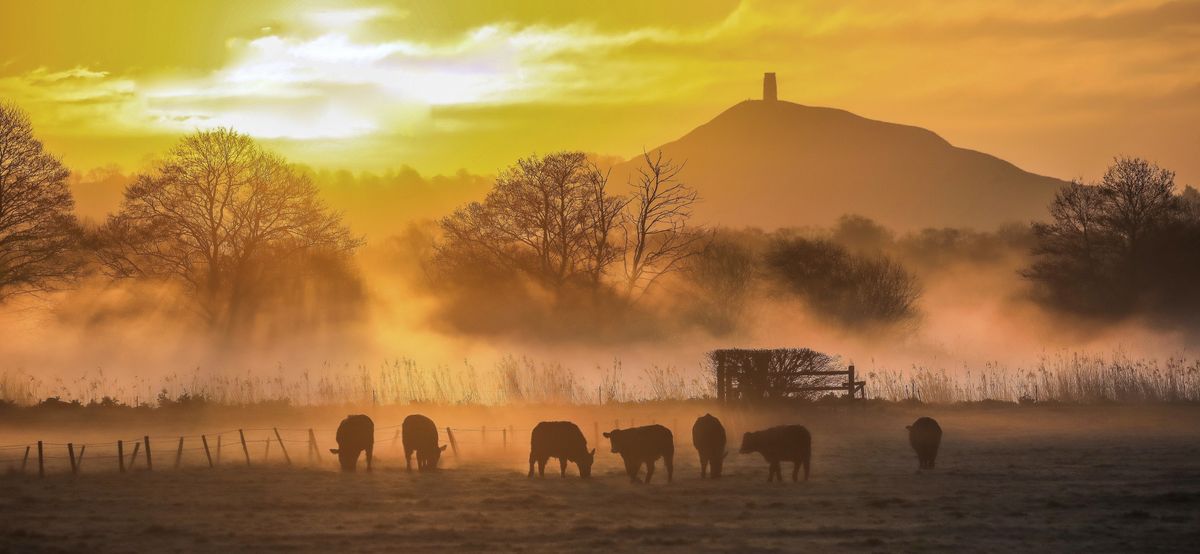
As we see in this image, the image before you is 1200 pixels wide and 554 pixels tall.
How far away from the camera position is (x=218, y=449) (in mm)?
39531

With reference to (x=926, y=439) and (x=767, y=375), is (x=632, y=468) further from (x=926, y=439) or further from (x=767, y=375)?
(x=767, y=375)

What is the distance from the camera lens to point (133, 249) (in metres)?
70.6

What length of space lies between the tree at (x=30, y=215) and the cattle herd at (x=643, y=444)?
2779cm

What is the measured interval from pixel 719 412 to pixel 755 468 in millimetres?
13815

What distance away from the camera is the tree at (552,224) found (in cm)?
7400

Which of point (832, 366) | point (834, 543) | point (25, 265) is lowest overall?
point (834, 543)

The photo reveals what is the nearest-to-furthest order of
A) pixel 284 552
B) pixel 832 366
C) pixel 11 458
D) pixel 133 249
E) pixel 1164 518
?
pixel 284 552, pixel 1164 518, pixel 11 458, pixel 832 366, pixel 133 249

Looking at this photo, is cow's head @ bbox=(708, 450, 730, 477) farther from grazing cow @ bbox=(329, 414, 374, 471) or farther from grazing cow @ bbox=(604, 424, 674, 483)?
grazing cow @ bbox=(329, 414, 374, 471)

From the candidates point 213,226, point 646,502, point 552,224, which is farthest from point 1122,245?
point 646,502

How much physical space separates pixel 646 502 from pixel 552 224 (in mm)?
43896

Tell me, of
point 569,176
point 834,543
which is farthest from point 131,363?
point 834,543

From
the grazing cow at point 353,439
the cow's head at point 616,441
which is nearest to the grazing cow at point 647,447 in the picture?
the cow's head at point 616,441

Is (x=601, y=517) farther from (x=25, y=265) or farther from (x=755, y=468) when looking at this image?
(x=25, y=265)

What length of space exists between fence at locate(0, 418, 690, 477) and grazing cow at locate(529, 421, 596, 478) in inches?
229
